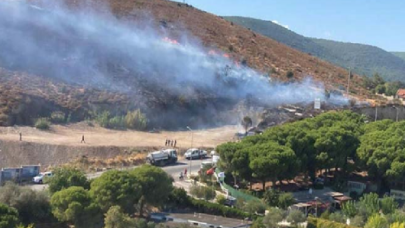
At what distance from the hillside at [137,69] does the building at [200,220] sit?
2459 cm

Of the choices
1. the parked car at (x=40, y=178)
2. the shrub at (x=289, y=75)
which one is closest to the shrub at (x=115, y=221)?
the parked car at (x=40, y=178)

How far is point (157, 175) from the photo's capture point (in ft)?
101

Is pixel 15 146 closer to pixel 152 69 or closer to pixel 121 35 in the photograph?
pixel 152 69

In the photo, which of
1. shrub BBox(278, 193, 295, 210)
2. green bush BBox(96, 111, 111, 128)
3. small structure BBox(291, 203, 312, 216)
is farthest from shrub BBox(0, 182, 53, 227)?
green bush BBox(96, 111, 111, 128)

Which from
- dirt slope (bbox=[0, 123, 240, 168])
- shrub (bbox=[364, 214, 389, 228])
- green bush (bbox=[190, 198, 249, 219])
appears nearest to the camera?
shrub (bbox=[364, 214, 389, 228])

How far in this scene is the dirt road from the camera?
152ft

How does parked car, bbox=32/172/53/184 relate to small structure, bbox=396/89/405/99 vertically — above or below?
below

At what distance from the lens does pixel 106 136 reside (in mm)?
50188

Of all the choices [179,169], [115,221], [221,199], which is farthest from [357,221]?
[179,169]

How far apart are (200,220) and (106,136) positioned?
72.0 ft

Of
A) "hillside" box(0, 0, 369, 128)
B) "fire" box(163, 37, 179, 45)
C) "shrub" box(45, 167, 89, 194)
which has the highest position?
"fire" box(163, 37, 179, 45)

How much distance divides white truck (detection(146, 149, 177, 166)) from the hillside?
13199 millimetres

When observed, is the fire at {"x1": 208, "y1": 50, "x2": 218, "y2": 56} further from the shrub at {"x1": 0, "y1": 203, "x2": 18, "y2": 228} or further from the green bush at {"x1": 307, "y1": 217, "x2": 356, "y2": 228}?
the shrub at {"x1": 0, "y1": 203, "x2": 18, "y2": 228}

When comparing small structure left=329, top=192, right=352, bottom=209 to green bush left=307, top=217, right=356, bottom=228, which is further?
small structure left=329, top=192, right=352, bottom=209
